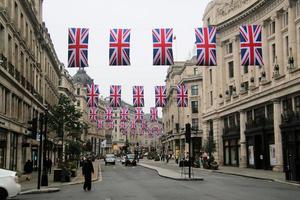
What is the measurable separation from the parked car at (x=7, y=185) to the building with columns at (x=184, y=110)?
6910cm

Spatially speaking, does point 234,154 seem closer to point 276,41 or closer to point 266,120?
point 266,120

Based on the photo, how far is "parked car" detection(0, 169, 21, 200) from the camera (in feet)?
53.8

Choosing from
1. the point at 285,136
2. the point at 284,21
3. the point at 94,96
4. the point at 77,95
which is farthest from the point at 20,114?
the point at 77,95

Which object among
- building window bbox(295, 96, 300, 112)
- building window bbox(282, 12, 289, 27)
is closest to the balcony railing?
building window bbox(295, 96, 300, 112)

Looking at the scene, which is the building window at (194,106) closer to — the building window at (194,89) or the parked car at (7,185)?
the building window at (194,89)

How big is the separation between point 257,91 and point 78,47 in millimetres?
25362

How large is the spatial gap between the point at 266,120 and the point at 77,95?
88064 millimetres

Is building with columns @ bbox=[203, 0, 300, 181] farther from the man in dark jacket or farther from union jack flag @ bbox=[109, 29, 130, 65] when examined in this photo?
the man in dark jacket

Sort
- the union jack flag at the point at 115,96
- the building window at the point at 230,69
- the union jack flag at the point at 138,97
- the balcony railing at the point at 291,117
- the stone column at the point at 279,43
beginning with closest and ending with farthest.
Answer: the balcony railing at the point at 291,117
the stone column at the point at 279,43
the union jack flag at the point at 115,96
the union jack flag at the point at 138,97
the building window at the point at 230,69

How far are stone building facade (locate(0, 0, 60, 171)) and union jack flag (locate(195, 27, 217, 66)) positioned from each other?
1177cm

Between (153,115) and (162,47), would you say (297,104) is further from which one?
(153,115)

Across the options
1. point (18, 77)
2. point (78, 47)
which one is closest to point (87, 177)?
point (78, 47)

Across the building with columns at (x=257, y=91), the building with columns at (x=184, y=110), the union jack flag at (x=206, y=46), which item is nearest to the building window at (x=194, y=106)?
the building with columns at (x=184, y=110)

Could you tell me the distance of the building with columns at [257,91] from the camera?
3975cm
